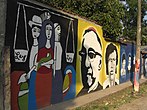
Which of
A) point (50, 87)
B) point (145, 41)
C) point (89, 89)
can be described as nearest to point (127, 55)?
point (89, 89)

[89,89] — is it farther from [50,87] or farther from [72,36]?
[50,87]

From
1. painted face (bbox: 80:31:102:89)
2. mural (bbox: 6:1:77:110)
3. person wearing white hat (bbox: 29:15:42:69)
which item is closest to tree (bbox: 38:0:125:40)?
painted face (bbox: 80:31:102:89)

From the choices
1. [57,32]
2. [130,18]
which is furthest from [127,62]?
[130,18]

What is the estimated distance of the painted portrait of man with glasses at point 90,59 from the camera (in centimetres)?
1416

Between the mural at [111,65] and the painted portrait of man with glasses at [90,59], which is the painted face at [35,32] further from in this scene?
the mural at [111,65]

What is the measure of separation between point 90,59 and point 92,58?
0.95 ft

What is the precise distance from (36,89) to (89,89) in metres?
5.53

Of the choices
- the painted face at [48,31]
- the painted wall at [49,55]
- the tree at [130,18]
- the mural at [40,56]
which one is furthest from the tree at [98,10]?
the tree at [130,18]

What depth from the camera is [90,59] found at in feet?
49.2

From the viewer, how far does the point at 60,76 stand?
11594 millimetres

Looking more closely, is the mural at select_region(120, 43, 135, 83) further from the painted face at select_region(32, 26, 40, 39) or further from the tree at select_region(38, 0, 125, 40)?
the painted face at select_region(32, 26, 40, 39)

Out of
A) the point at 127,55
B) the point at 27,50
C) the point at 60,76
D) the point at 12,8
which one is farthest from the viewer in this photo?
the point at 127,55

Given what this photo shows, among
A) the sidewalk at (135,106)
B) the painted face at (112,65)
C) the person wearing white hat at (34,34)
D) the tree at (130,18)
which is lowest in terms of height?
the sidewalk at (135,106)

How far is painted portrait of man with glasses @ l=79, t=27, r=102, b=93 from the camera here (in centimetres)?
1416
